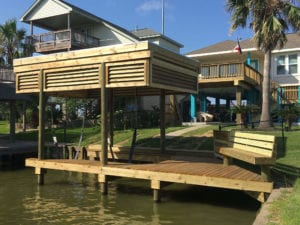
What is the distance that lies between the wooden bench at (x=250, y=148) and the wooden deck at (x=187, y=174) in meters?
0.35

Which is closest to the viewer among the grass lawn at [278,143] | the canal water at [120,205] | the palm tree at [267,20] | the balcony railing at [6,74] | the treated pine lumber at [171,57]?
the grass lawn at [278,143]

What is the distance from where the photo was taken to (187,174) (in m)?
10.0

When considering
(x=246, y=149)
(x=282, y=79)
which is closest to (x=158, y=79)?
(x=246, y=149)

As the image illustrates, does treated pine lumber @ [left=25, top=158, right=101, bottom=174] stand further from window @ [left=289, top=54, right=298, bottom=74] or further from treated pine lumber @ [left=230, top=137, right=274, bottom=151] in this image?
window @ [left=289, top=54, right=298, bottom=74]

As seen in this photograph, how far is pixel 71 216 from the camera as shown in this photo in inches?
373

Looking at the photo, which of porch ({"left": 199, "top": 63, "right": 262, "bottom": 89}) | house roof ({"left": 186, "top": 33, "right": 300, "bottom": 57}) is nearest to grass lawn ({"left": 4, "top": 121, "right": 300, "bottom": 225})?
porch ({"left": 199, "top": 63, "right": 262, "bottom": 89})

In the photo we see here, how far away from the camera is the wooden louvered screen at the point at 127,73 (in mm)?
10805

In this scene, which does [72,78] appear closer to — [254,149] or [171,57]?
[171,57]

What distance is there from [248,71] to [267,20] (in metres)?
4.23

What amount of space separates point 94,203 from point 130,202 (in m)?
0.94

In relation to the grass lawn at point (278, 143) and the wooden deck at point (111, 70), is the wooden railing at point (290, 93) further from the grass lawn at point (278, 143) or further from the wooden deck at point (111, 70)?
the wooden deck at point (111, 70)

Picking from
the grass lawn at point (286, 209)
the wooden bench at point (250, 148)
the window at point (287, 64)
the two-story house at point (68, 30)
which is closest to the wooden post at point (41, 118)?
the wooden bench at point (250, 148)

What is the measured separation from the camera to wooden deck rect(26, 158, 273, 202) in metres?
9.07

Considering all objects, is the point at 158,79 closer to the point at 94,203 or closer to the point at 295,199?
the point at 94,203
